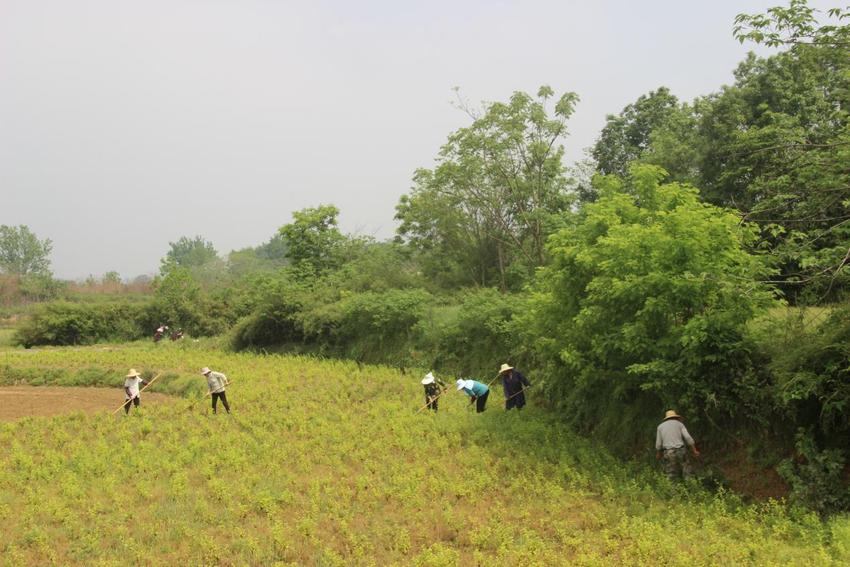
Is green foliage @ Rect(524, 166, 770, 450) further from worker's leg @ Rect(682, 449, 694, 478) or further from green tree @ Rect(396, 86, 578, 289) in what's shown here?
green tree @ Rect(396, 86, 578, 289)

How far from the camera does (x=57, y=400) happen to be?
23.2 m

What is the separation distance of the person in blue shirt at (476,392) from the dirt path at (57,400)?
1027 cm

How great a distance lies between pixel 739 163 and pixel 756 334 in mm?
10886

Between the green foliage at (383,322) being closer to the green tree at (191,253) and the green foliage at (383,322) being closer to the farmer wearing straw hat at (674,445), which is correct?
the farmer wearing straw hat at (674,445)

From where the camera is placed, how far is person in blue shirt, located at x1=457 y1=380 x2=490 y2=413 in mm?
16477

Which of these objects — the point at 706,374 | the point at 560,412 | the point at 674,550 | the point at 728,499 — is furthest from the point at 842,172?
the point at 560,412

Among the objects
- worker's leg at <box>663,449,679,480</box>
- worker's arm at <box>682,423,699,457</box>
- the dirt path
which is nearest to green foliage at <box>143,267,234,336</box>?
the dirt path

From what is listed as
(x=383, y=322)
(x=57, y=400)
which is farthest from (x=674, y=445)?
(x=57, y=400)

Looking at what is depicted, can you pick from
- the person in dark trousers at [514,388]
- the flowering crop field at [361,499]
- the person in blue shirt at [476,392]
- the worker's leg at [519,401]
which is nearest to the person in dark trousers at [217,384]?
the flowering crop field at [361,499]

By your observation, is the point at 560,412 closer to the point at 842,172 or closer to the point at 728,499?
the point at 728,499

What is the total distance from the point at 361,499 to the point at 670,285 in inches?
257

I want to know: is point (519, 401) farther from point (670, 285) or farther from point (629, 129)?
point (629, 129)

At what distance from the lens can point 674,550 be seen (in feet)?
26.9

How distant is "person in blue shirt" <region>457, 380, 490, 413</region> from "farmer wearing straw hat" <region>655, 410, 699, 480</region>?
18.9ft
